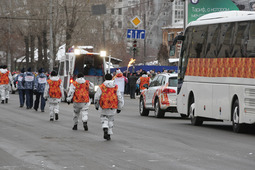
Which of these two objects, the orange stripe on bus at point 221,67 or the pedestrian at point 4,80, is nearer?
the orange stripe on bus at point 221,67

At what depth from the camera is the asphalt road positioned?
11.2m

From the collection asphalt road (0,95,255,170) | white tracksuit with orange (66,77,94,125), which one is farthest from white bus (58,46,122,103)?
white tracksuit with orange (66,77,94,125)

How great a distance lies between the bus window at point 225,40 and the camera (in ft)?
63.1

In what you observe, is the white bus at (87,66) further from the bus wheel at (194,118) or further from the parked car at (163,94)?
the bus wheel at (194,118)

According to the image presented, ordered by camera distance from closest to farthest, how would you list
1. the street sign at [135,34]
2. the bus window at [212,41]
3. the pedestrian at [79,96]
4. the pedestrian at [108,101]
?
the pedestrian at [108,101] → the pedestrian at [79,96] → the bus window at [212,41] → the street sign at [135,34]

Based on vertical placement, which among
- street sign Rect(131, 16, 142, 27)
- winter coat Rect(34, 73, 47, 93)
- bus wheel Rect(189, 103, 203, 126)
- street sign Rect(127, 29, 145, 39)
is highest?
street sign Rect(131, 16, 142, 27)

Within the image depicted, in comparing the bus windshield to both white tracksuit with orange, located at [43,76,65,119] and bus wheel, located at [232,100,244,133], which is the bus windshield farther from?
bus wheel, located at [232,100,244,133]

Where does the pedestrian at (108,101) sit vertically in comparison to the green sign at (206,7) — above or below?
below

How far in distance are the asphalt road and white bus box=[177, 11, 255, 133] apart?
67cm

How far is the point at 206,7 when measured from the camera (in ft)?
135

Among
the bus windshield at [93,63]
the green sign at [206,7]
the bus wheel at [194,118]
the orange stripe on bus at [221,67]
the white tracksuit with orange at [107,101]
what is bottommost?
the bus wheel at [194,118]

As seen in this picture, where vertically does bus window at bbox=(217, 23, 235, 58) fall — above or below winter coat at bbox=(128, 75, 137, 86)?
above

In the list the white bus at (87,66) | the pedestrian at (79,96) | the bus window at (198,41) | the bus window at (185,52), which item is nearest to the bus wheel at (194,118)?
the bus window at (185,52)

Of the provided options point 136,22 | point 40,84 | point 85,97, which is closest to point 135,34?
point 136,22
